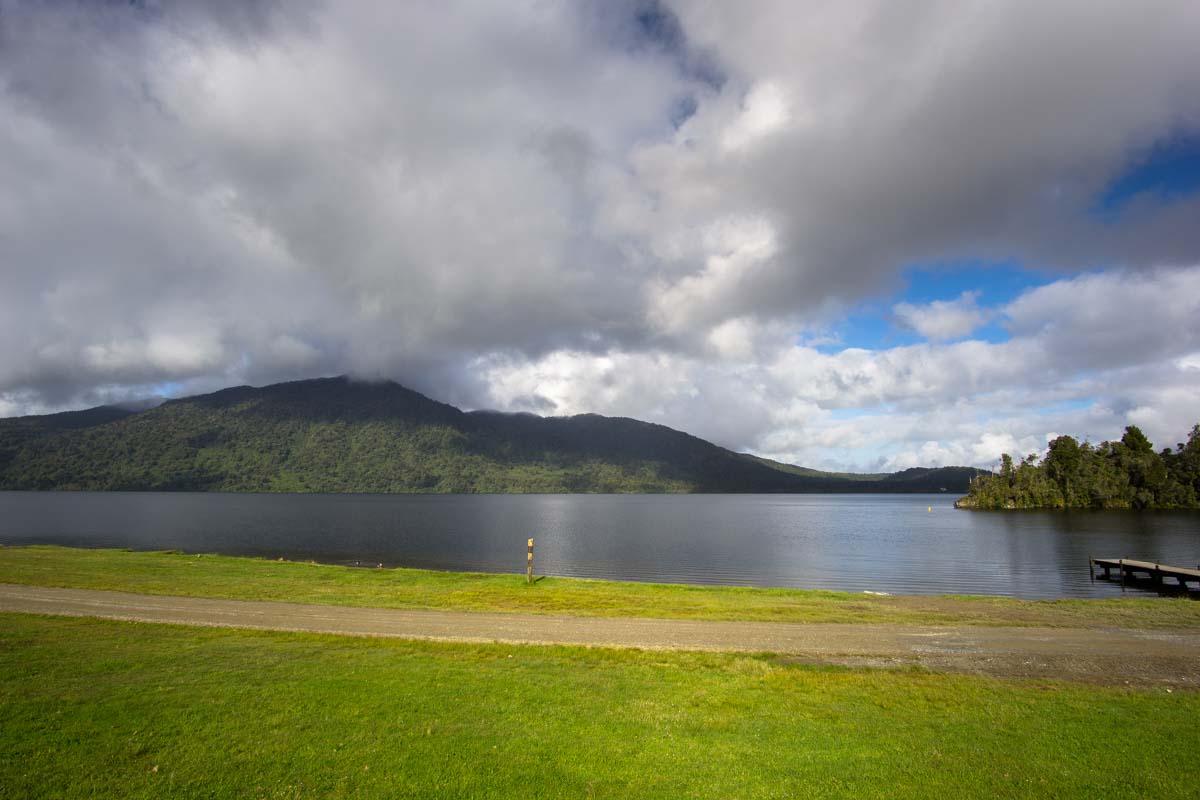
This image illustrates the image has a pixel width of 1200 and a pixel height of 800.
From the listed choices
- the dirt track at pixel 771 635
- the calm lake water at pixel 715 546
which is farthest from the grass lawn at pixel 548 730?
the calm lake water at pixel 715 546

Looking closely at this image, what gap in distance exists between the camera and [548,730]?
883 centimetres

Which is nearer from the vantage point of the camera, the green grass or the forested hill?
the green grass

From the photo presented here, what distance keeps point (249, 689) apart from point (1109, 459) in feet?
629

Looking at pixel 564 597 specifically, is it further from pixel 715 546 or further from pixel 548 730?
pixel 715 546

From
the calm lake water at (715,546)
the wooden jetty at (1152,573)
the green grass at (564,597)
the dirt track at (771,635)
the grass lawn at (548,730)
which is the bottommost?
the calm lake water at (715,546)

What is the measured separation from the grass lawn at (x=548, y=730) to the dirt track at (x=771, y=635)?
1762 mm

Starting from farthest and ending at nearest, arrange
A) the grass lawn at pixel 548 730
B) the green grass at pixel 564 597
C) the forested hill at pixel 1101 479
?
the forested hill at pixel 1101 479
the green grass at pixel 564 597
the grass lawn at pixel 548 730

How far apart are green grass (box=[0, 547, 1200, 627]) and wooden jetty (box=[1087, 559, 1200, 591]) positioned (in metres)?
16.6

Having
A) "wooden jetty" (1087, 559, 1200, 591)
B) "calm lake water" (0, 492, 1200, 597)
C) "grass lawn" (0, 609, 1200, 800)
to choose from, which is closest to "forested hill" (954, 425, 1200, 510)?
"calm lake water" (0, 492, 1200, 597)

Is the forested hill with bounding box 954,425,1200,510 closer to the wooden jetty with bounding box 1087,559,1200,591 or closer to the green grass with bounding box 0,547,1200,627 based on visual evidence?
the wooden jetty with bounding box 1087,559,1200,591

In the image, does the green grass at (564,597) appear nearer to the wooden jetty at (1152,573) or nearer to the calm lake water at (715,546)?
the calm lake water at (715,546)

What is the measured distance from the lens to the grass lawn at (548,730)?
23.9 ft

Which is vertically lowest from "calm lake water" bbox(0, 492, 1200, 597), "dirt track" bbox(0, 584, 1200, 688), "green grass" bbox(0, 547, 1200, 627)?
"calm lake water" bbox(0, 492, 1200, 597)

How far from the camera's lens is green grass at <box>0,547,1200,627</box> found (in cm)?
1953
